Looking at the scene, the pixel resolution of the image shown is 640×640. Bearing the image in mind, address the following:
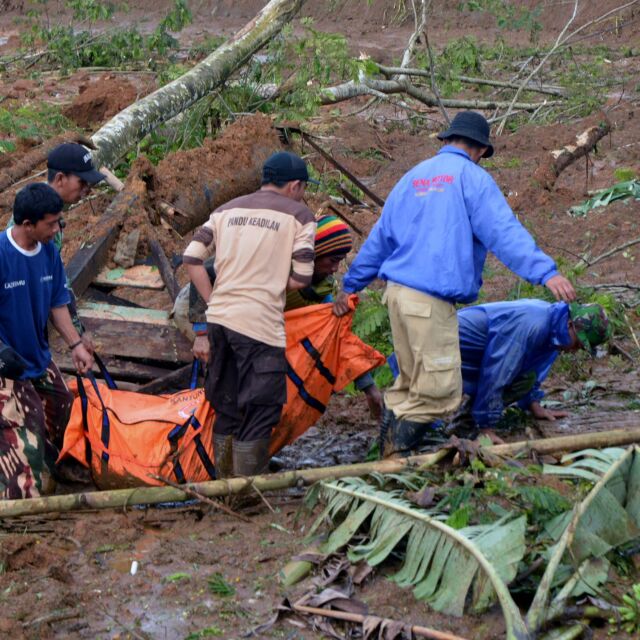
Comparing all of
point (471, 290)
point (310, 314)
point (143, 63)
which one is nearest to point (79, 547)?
point (310, 314)

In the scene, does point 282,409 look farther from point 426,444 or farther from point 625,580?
point 625,580

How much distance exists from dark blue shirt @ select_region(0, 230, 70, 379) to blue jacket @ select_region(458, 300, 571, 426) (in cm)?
212

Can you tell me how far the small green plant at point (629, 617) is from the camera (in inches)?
126

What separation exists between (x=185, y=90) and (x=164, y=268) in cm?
362

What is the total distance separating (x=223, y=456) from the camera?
504 centimetres

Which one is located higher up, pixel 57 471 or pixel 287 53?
pixel 287 53

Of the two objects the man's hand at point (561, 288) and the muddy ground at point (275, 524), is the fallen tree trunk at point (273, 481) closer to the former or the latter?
the muddy ground at point (275, 524)

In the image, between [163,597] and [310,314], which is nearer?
[163,597]

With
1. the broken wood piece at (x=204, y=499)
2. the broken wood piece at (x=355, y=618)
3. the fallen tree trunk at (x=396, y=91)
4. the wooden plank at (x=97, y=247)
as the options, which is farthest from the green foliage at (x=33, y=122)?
the broken wood piece at (x=355, y=618)

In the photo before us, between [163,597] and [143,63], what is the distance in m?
13.8

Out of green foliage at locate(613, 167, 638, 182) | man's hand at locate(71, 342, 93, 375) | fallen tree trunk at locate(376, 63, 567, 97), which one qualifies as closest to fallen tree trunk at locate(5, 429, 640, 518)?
man's hand at locate(71, 342, 93, 375)

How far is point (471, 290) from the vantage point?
484cm

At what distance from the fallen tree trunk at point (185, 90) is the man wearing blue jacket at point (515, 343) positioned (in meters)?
3.89

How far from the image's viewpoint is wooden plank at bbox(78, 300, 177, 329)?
6.00 m
